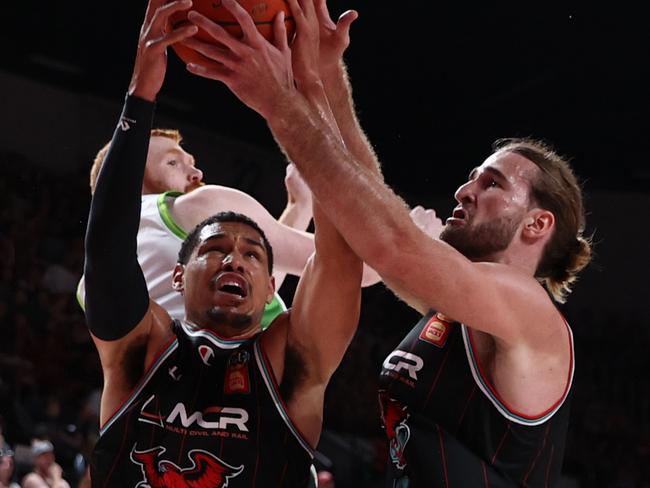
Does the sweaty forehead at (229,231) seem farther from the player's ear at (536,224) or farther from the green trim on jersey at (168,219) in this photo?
the player's ear at (536,224)

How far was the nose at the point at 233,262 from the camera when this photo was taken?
8.57 ft

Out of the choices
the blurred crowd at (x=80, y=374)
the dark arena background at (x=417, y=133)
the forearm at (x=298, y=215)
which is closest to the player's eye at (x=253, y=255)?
the forearm at (x=298, y=215)

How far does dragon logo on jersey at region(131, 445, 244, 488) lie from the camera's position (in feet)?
7.62

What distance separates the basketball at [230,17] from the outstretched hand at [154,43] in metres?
0.04

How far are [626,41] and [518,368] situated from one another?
9.64 metres

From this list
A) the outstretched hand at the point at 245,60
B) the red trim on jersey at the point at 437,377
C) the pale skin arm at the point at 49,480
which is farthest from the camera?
the pale skin arm at the point at 49,480

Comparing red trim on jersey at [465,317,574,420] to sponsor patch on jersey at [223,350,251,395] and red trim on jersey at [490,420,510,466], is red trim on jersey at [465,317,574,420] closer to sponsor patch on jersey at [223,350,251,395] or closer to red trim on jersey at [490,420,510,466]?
red trim on jersey at [490,420,510,466]

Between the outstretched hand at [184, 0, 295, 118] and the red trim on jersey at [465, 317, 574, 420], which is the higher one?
the outstretched hand at [184, 0, 295, 118]

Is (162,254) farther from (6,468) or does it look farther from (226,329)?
(6,468)

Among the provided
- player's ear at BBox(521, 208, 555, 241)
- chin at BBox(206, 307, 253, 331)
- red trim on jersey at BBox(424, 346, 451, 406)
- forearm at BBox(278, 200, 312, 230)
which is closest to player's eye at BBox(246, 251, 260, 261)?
chin at BBox(206, 307, 253, 331)

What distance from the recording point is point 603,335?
11297 millimetres

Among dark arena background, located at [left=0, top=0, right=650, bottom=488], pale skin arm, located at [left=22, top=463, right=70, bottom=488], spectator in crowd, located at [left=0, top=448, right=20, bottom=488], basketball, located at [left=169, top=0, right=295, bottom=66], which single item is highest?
basketball, located at [left=169, top=0, right=295, bottom=66]

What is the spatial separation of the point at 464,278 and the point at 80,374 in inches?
264

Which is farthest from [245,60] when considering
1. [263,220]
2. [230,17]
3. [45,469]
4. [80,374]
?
[80,374]
